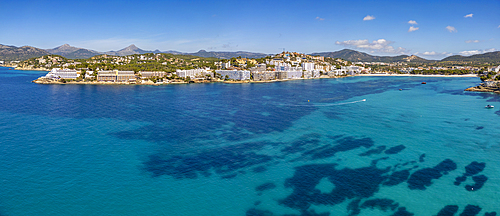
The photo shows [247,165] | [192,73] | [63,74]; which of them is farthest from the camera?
[192,73]

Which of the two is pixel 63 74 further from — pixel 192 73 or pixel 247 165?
pixel 247 165

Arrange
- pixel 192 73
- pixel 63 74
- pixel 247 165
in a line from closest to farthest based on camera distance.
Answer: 1. pixel 247 165
2. pixel 63 74
3. pixel 192 73

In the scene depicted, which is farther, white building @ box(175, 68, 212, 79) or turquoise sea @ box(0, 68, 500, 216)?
white building @ box(175, 68, 212, 79)

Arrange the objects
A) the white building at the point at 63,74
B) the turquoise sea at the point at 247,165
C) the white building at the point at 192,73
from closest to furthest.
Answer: the turquoise sea at the point at 247,165, the white building at the point at 63,74, the white building at the point at 192,73

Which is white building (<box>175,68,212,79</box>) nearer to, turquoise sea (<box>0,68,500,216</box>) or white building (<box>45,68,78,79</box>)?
white building (<box>45,68,78,79</box>)

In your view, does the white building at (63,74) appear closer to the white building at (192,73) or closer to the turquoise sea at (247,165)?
the white building at (192,73)

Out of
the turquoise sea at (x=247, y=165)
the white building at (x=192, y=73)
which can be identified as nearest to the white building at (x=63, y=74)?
the white building at (x=192, y=73)

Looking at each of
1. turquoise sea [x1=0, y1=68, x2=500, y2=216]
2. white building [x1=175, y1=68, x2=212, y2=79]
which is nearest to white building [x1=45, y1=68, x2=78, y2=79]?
white building [x1=175, y1=68, x2=212, y2=79]

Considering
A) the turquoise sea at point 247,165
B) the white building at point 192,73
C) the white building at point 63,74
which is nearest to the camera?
the turquoise sea at point 247,165

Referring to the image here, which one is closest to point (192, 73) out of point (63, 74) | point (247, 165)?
point (63, 74)
